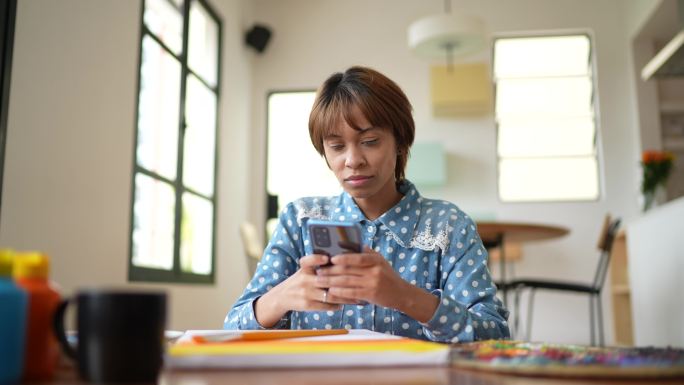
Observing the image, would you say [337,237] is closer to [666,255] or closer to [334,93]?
[334,93]

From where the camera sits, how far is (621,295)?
5133 mm

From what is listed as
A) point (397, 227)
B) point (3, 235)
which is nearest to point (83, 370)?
point (397, 227)

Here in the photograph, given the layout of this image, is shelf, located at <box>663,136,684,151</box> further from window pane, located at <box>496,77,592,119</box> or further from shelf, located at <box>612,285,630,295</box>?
shelf, located at <box>612,285,630,295</box>

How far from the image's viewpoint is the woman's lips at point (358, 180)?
1368mm

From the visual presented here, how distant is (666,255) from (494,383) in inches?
114

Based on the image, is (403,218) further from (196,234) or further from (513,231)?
(196,234)

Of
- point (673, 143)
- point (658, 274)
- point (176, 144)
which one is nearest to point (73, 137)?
point (176, 144)

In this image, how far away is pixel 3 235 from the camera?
2.54 m

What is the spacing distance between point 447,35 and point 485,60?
170 cm

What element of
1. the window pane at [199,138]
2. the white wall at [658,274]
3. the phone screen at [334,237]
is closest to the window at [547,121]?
the white wall at [658,274]

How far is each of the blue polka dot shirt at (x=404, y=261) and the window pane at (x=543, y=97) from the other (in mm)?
4720

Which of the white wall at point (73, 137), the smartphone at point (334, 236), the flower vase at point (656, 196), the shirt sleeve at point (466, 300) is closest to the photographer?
the smartphone at point (334, 236)

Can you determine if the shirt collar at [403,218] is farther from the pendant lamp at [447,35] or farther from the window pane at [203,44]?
the window pane at [203,44]

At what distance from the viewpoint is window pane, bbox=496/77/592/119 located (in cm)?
591
